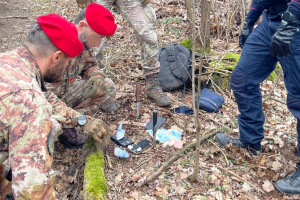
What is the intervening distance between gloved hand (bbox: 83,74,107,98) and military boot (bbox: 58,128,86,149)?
56 cm

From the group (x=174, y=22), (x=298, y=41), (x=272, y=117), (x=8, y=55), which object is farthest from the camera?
(x=174, y=22)

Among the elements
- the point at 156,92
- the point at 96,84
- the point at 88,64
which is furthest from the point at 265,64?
the point at 88,64

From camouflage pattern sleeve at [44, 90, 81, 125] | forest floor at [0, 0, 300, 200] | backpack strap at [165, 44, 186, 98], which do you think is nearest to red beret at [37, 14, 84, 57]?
camouflage pattern sleeve at [44, 90, 81, 125]

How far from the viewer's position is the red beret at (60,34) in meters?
1.95

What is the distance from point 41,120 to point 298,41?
2389mm

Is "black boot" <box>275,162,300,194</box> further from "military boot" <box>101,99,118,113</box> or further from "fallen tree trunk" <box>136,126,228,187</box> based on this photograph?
"military boot" <box>101,99,118,113</box>

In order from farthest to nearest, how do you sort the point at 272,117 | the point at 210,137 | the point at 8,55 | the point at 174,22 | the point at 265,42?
the point at 174,22
the point at 272,117
the point at 210,137
the point at 265,42
the point at 8,55

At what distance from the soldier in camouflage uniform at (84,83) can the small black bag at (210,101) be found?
57.4 inches

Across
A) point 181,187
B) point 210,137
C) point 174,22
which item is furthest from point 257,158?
point 174,22

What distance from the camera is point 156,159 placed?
333 cm

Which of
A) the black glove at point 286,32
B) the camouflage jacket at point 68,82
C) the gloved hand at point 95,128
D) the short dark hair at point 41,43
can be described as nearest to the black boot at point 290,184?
the black glove at point 286,32

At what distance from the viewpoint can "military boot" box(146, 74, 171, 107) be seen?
Answer: 168 inches

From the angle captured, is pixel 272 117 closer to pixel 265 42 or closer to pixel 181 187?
pixel 265 42

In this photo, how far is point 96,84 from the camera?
11.5 feet
